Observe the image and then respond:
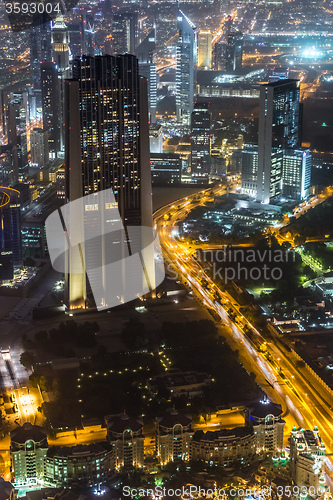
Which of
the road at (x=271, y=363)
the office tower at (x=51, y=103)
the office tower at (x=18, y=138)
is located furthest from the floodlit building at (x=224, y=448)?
the office tower at (x=51, y=103)

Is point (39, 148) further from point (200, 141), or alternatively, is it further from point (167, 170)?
point (200, 141)

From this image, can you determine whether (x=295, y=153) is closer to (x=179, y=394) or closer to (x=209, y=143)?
(x=209, y=143)

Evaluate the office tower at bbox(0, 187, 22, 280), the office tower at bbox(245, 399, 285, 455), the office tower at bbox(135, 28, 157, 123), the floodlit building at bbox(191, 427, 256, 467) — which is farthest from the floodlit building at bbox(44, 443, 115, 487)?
the office tower at bbox(135, 28, 157, 123)

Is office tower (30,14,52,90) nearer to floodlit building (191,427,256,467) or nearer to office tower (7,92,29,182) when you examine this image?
office tower (7,92,29,182)

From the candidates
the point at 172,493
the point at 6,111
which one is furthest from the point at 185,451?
the point at 6,111

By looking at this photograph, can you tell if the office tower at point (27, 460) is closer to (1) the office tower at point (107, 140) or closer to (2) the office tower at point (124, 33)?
(1) the office tower at point (107, 140)
